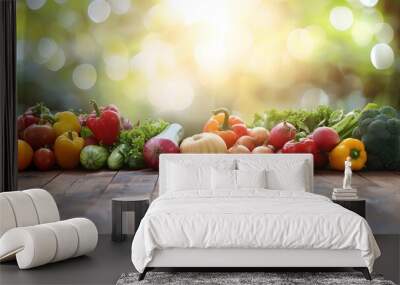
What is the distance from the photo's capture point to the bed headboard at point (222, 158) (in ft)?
24.9

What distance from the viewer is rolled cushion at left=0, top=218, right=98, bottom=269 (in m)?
5.73

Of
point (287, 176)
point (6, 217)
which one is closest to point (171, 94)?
point (287, 176)

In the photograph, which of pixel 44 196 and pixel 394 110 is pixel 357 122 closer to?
pixel 394 110

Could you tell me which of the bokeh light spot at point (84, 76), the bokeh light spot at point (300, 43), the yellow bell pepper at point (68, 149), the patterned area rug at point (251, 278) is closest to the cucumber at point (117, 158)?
the yellow bell pepper at point (68, 149)

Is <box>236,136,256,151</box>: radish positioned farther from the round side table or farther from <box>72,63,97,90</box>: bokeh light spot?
<box>72,63,97,90</box>: bokeh light spot

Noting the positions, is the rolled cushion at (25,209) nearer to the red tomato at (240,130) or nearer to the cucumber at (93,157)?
the cucumber at (93,157)

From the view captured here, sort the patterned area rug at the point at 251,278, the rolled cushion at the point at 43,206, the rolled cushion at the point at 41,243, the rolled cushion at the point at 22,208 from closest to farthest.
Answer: the patterned area rug at the point at 251,278 < the rolled cushion at the point at 41,243 < the rolled cushion at the point at 22,208 < the rolled cushion at the point at 43,206

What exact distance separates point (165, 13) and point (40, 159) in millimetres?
2190

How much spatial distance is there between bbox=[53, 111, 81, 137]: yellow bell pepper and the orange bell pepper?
58.4 inches

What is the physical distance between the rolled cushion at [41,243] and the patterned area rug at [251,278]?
27.3 inches

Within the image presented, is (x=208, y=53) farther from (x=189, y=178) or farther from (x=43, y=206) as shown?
(x=43, y=206)

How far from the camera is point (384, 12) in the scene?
8.01m

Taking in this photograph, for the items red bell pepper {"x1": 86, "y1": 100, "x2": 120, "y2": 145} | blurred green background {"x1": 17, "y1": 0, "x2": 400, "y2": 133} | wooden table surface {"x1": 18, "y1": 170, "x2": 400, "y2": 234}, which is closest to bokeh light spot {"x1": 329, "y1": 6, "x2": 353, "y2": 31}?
blurred green background {"x1": 17, "y1": 0, "x2": 400, "y2": 133}

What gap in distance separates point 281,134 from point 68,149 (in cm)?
243
